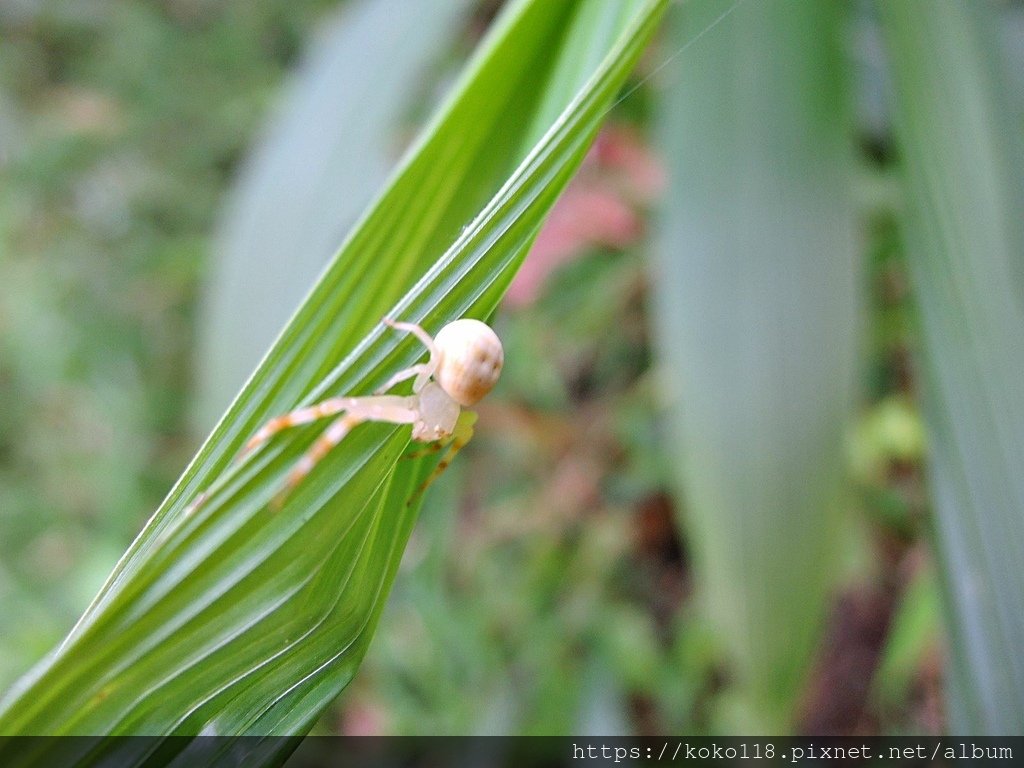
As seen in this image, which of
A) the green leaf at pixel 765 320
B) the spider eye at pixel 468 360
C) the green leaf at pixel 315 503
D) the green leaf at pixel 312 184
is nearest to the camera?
the green leaf at pixel 315 503

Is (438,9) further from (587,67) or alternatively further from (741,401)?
(587,67)

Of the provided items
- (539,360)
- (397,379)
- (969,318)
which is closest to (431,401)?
(397,379)

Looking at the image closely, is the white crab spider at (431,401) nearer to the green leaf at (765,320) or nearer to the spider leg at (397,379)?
the spider leg at (397,379)

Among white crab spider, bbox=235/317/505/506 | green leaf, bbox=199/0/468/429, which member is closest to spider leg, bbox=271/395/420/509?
white crab spider, bbox=235/317/505/506

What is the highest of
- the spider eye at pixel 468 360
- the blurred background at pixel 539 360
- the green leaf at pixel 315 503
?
the blurred background at pixel 539 360

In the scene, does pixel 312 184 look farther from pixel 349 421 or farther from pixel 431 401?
pixel 349 421

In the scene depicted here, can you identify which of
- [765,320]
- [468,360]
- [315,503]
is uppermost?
[765,320]

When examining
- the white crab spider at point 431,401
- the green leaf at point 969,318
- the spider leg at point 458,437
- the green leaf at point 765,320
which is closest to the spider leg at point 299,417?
the white crab spider at point 431,401
